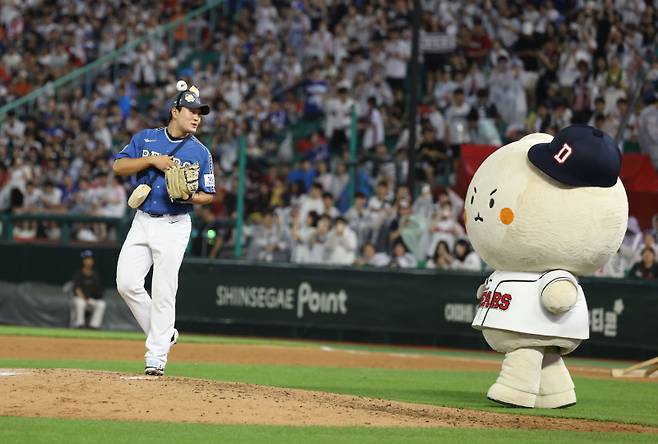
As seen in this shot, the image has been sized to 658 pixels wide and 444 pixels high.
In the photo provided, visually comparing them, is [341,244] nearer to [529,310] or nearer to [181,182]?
[181,182]

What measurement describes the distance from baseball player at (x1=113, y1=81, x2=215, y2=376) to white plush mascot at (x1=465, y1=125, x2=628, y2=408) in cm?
241

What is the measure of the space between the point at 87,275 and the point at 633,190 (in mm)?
9069

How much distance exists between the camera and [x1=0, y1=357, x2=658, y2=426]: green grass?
10.3 m

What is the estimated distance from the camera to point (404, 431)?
803 cm

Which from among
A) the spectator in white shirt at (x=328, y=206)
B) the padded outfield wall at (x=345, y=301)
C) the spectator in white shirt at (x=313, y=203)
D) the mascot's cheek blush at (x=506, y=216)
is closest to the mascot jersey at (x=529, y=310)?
the mascot's cheek blush at (x=506, y=216)

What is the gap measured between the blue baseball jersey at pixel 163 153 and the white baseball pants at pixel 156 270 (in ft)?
0.33

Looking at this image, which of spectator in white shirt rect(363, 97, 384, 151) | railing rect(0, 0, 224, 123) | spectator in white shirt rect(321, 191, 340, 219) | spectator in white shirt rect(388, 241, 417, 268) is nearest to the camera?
spectator in white shirt rect(388, 241, 417, 268)

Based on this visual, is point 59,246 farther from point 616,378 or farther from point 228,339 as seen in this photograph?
point 616,378

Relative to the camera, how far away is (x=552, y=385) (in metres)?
10.1

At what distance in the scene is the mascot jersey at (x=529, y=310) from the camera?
9.87 metres

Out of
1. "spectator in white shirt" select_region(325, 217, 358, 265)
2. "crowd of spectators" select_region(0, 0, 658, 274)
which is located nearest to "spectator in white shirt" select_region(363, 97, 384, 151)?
"crowd of spectators" select_region(0, 0, 658, 274)

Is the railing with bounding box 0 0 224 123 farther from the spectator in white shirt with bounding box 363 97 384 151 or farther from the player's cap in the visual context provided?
the player's cap

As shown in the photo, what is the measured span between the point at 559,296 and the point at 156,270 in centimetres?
320

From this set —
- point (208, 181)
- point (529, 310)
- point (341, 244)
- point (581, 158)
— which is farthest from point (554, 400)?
point (341, 244)
